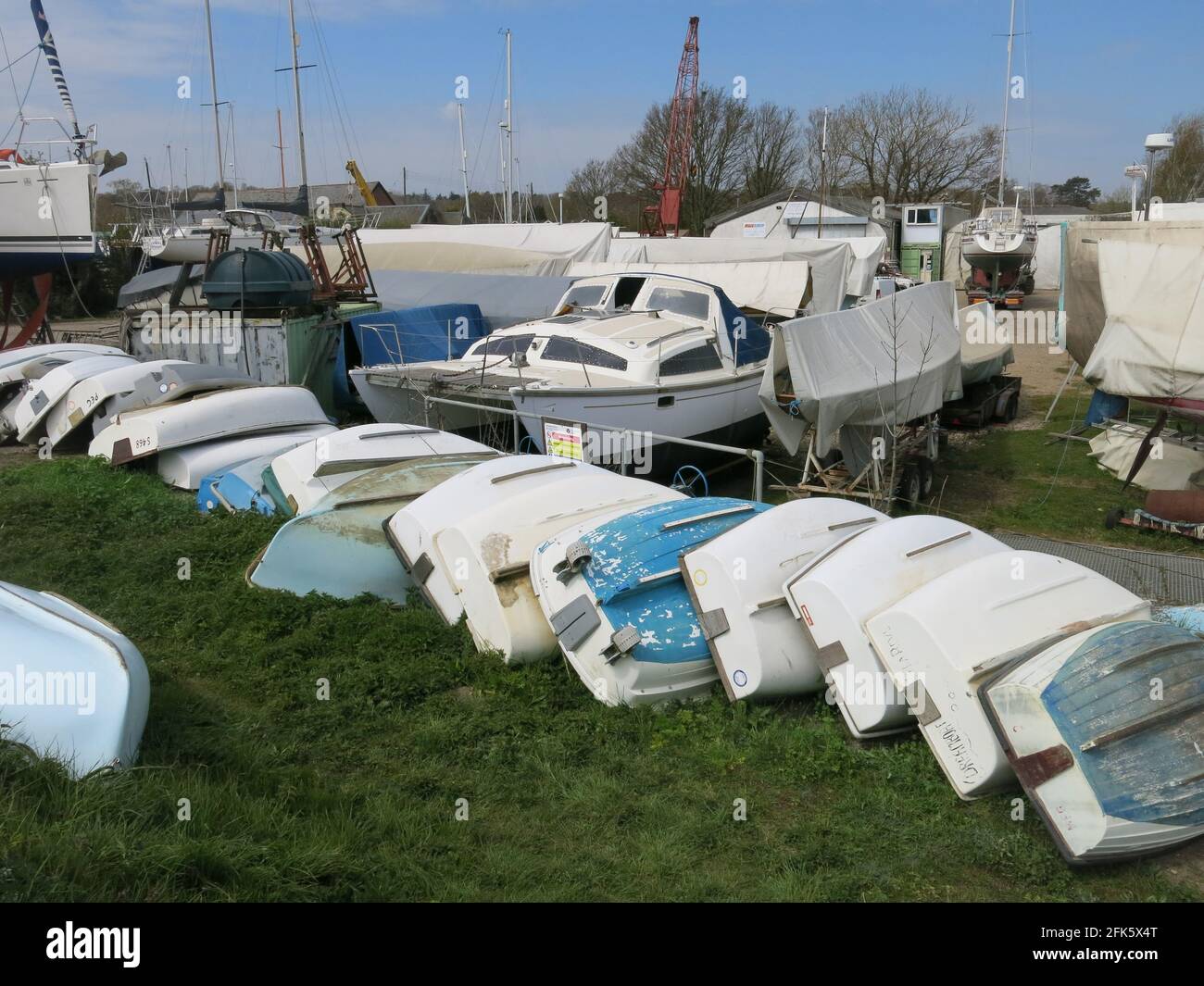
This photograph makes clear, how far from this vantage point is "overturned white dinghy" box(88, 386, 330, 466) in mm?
9664

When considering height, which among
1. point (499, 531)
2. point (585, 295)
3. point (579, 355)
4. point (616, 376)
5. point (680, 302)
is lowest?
point (499, 531)

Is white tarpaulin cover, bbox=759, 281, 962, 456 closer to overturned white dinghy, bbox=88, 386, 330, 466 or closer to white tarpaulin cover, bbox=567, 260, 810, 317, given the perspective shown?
white tarpaulin cover, bbox=567, 260, 810, 317

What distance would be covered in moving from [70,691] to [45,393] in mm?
8710

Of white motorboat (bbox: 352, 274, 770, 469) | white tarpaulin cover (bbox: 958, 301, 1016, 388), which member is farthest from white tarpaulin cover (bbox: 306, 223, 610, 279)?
white tarpaulin cover (bbox: 958, 301, 1016, 388)

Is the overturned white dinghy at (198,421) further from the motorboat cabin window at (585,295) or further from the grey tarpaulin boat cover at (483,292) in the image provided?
the grey tarpaulin boat cover at (483,292)

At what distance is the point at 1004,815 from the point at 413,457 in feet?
18.5

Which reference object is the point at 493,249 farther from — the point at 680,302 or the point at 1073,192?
the point at 1073,192

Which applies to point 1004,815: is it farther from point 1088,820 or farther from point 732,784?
point 732,784

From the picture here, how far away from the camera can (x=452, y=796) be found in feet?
15.2

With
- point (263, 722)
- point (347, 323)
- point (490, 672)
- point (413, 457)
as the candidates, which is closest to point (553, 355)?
point (413, 457)

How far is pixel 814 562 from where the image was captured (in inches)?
217

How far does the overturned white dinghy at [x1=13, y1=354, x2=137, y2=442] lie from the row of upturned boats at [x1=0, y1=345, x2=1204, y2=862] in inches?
179

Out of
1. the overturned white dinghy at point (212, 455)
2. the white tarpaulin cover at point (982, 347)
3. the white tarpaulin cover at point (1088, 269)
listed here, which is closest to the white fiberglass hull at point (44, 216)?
the overturned white dinghy at point (212, 455)

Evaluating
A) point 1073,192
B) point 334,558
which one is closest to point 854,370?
point 334,558
